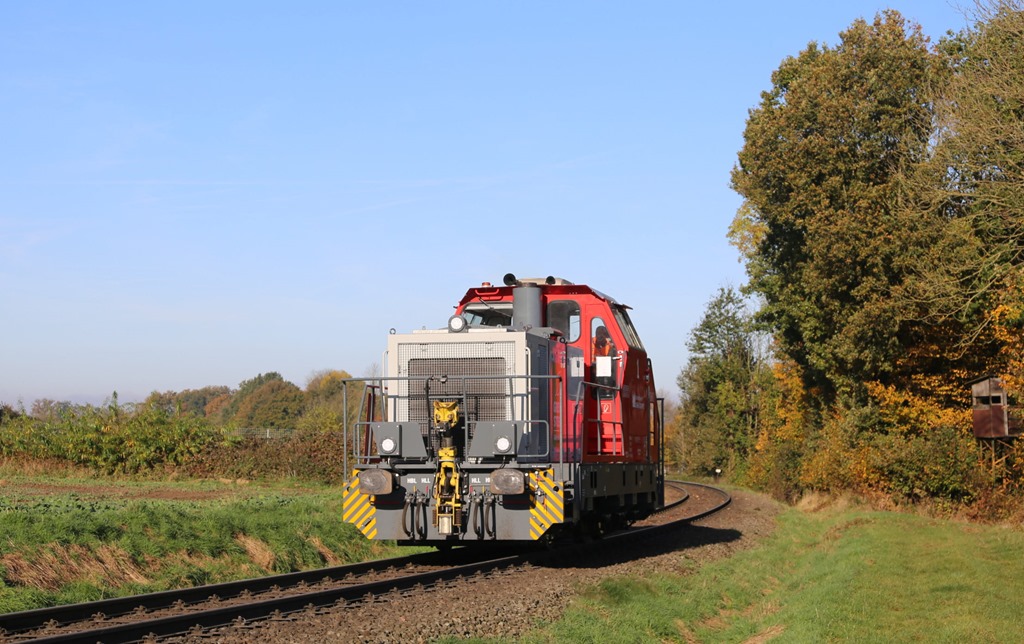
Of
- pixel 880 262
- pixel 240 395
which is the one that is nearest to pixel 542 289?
pixel 880 262

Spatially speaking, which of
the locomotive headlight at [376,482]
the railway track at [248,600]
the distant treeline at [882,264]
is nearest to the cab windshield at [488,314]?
the locomotive headlight at [376,482]

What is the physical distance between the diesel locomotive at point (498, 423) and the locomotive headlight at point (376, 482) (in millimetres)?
16

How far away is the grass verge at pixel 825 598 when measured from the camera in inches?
432

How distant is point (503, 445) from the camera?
1330cm

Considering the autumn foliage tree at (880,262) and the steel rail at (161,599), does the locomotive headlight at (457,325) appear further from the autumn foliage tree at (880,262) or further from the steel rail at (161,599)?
the autumn foliage tree at (880,262)

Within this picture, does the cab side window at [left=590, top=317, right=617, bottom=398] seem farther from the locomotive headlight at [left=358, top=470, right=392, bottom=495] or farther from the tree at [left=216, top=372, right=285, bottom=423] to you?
the tree at [left=216, top=372, right=285, bottom=423]

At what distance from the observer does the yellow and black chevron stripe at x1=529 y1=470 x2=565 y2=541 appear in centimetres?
1322

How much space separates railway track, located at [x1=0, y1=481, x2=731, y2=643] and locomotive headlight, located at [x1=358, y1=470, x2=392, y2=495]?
1046 mm

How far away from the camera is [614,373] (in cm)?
Result: 1588

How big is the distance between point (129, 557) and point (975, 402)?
69.2ft

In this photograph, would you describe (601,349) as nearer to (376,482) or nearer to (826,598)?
(376,482)

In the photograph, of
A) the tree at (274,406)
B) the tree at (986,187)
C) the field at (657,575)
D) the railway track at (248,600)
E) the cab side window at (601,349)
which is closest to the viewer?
the railway track at (248,600)

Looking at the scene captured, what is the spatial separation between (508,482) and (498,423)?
81 cm

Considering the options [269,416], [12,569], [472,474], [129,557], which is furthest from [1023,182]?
[269,416]
